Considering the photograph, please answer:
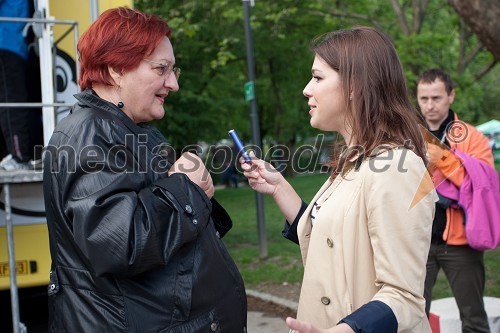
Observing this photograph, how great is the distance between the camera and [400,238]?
1832mm

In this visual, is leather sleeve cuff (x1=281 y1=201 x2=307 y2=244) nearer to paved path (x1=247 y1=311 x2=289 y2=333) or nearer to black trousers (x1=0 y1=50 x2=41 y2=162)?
black trousers (x1=0 y1=50 x2=41 y2=162)

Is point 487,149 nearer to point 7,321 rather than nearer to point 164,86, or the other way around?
point 164,86

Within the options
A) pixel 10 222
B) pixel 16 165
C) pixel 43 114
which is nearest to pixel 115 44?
pixel 10 222

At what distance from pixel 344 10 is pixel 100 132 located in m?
13.7

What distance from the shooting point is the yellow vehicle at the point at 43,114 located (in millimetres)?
4297

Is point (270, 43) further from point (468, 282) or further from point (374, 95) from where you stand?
point (374, 95)

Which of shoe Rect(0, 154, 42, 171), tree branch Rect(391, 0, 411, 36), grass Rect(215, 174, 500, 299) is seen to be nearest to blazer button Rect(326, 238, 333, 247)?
shoe Rect(0, 154, 42, 171)

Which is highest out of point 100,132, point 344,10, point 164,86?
point 344,10

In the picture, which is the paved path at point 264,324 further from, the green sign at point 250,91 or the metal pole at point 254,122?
the green sign at point 250,91

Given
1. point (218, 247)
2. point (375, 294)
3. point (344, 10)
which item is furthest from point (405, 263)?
point (344, 10)

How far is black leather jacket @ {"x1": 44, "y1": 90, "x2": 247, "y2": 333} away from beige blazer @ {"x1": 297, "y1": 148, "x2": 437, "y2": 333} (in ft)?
1.24

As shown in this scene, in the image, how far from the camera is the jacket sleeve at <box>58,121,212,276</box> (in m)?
1.85

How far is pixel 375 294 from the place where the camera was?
192 centimetres

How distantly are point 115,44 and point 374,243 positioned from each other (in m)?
1.10
